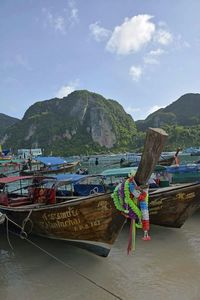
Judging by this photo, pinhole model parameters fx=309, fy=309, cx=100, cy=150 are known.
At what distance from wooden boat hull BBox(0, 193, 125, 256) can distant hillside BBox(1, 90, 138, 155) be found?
447 ft

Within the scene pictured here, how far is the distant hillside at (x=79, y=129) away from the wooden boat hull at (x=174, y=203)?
13448cm

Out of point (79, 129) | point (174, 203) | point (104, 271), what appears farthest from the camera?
point (79, 129)

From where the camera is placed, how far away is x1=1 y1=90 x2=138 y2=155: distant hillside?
161m

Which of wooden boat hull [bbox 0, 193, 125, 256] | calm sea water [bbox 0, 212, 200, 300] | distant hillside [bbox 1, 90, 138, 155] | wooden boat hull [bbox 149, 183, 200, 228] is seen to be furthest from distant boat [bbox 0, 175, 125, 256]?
distant hillside [bbox 1, 90, 138, 155]

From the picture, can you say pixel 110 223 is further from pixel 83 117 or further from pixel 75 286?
pixel 83 117

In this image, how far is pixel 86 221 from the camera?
750 cm

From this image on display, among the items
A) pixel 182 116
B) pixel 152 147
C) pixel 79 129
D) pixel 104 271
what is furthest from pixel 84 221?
pixel 182 116

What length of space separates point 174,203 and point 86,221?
3.77m

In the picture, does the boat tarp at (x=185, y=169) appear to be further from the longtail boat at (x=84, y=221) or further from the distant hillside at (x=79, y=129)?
the distant hillside at (x=79, y=129)

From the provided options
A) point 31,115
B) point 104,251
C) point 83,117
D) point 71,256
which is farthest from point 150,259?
point 31,115

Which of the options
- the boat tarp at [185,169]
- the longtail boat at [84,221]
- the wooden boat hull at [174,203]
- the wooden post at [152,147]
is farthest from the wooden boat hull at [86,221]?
the boat tarp at [185,169]

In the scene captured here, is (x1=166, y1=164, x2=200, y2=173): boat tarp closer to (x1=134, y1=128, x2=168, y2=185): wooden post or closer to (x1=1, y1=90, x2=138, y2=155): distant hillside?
(x1=134, y1=128, x2=168, y2=185): wooden post

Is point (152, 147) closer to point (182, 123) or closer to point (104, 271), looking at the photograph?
point (104, 271)

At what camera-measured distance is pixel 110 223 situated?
24.2 ft
